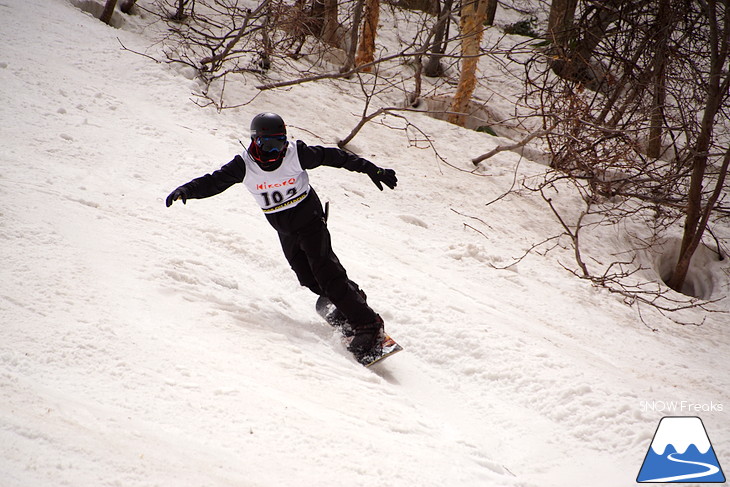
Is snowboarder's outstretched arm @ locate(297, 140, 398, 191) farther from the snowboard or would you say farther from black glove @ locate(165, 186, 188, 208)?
the snowboard

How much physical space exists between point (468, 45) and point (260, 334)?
7510 millimetres

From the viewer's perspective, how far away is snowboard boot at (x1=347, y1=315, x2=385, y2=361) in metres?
3.35

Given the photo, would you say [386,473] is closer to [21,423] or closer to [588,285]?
[21,423]

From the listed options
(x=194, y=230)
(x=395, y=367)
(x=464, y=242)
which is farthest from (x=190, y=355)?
(x=464, y=242)

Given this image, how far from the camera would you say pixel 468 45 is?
8992mm

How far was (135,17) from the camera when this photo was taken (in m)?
9.30

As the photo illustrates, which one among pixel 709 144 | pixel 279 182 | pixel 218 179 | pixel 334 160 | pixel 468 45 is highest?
pixel 468 45

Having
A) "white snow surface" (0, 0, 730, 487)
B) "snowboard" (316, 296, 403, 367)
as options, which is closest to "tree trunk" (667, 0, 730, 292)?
"white snow surface" (0, 0, 730, 487)

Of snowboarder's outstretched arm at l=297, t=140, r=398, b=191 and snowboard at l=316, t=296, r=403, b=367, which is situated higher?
snowboarder's outstretched arm at l=297, t=140, r=398, b=191

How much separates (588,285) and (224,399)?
4399 mm

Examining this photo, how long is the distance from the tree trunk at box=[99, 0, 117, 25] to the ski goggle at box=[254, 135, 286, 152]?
7170 millimetres

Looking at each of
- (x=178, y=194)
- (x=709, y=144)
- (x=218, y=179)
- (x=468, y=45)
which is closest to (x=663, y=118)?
(x=709, y=144)

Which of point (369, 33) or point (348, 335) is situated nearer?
point (348, 335)

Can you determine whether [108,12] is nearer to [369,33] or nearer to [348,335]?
[369,33]
